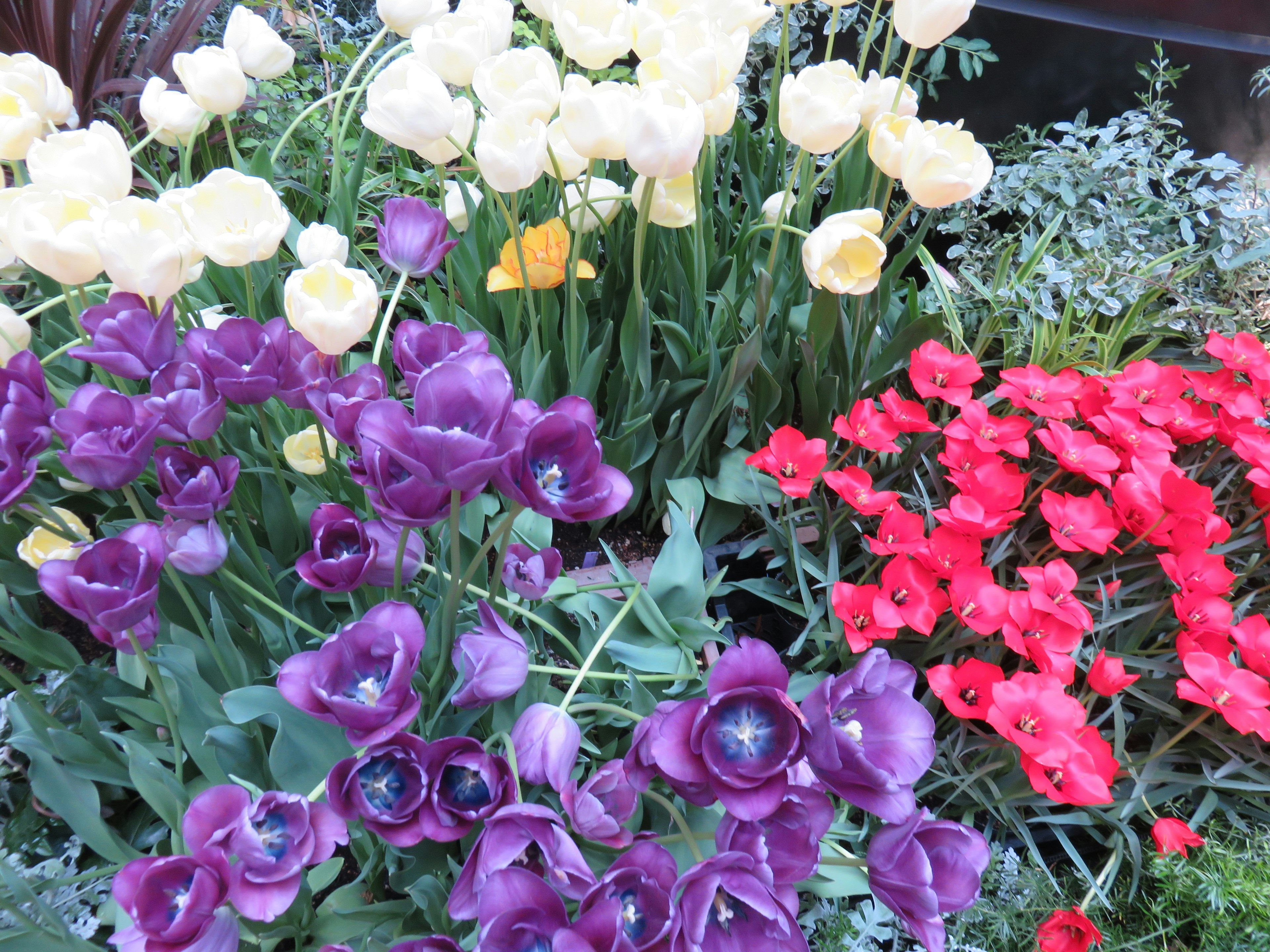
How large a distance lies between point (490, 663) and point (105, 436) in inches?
14.3

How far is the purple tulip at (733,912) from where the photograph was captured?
505mm

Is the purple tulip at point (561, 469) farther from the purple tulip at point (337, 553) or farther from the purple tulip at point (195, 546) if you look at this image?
the purple tulip at point (195, 546)

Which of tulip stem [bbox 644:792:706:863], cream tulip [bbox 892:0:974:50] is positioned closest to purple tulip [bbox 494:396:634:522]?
tulip stem [bbox 644:792:706:863]

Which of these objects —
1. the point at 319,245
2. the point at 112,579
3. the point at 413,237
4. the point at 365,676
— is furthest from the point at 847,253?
the point at 112,579

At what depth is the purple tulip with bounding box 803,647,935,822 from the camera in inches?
21.5

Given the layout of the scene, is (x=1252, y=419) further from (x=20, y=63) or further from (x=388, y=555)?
(x=20, y=63)

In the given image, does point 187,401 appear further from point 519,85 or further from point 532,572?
point 519,85

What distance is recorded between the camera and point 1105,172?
1.72m

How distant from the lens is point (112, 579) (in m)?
0.65

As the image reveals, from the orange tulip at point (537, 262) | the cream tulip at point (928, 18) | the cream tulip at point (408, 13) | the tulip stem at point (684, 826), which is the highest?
the cream tulip at point (928, 18)

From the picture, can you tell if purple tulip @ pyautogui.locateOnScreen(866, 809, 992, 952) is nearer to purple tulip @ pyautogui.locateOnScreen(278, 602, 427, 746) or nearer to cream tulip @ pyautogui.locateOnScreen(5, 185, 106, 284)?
purple tulip @ pyautogui.locateOnScreen(278, 602, 427, 746)

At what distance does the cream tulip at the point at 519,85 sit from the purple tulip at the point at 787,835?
752 mm

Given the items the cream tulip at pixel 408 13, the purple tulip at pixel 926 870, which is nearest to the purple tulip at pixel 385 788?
the purple tulip at pixel 926 870

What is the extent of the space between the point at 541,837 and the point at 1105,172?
1.82 m
